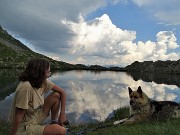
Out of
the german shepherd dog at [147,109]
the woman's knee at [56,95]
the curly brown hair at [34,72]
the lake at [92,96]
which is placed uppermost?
the curly brown hair at [34,72]

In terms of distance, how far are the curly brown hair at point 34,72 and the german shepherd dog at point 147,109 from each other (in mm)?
6324

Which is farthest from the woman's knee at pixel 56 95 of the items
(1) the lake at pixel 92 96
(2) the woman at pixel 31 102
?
(1) the lake at pixel 92 96

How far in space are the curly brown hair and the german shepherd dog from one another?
20.7 ft

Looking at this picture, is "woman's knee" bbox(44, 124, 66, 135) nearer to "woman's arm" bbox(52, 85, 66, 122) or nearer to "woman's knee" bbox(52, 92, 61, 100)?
"woman's arm" bbox(52, 85, 66, 122)

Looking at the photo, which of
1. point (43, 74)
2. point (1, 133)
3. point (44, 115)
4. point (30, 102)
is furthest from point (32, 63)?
point (1, 133)

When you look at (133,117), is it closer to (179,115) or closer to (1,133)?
(179,115)

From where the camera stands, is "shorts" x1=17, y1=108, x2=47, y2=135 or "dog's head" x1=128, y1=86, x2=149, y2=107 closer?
"shorts" x1=17, y1=108, x2=47, y2=135

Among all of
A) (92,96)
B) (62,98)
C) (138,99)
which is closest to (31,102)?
(62,98)

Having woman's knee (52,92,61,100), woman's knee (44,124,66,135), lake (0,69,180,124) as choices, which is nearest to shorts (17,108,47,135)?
woman's knee (44,124,66,135)

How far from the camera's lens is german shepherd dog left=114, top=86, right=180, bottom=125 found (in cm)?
1381

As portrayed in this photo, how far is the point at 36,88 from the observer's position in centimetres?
846

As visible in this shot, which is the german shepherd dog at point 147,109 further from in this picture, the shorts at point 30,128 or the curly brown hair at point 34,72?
the curly brown hair at point 34,72

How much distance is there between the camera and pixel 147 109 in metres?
14.0

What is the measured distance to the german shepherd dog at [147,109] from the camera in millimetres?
13812
